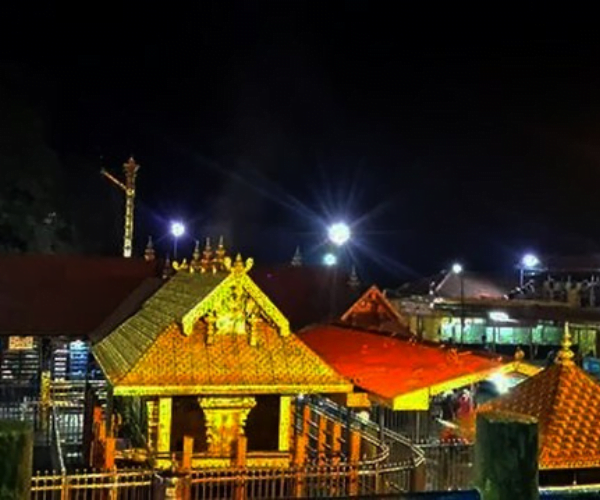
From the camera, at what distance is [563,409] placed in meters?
7.39

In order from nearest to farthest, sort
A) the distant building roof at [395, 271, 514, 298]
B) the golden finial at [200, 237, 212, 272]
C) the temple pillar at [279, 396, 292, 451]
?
the temple pillar at [279, 396, 292, 451] < the golden finial at [200, 237, 212, 272] < the distant building roof at [395, 271, 514, 298]

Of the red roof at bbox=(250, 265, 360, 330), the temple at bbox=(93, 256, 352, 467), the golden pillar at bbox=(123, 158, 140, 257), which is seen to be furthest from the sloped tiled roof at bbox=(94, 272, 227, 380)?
the golden pillar at bbox=(123, 158, 140, 257)

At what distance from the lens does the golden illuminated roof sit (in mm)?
11039

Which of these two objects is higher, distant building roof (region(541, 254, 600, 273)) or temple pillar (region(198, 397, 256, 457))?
distant building roof (region(541, 254, 600, 273))

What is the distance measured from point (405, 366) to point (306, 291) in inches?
418

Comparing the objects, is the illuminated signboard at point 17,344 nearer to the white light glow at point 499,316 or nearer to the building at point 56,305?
the building at point 56,305

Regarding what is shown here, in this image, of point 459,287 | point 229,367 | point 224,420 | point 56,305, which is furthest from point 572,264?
point 229,367

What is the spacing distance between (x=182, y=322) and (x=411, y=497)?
24.9ft

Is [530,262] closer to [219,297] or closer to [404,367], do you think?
[404,367]

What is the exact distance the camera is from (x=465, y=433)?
16.2 m

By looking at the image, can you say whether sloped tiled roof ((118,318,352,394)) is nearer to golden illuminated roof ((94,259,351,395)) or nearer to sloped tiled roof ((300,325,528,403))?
golden illuminated roof ((94,259,351,395))

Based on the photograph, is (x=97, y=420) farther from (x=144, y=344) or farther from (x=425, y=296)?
(x=425, y=296)

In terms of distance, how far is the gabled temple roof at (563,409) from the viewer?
22.9 feet

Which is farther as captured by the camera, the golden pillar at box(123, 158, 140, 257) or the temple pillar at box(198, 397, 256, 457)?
the golden pillar at box(123, 158, 140, 257)
